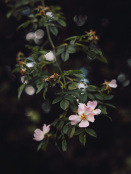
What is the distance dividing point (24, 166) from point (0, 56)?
3.77 ft

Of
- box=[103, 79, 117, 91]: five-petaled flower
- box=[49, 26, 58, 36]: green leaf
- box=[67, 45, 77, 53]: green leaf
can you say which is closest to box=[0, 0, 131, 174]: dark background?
box=[49, 26, 58, 36]: green leaf

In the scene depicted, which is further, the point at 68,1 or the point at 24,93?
the point at 24,93

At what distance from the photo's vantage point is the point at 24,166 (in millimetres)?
2381

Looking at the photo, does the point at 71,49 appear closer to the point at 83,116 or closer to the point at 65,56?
the point at 65,56

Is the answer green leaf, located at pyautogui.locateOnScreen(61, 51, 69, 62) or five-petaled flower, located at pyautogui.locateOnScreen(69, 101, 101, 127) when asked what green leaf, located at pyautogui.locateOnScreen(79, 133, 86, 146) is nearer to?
five-petaled flower, located at pyautogui.locateOnScreen(69, 101, 101, 127)

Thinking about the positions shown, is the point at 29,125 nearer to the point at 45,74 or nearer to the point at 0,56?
the point at 0,56

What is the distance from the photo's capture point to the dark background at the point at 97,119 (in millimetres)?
2193

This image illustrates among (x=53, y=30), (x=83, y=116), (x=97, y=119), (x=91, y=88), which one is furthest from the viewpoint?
(x=97, y=119)

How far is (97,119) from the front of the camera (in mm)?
2273

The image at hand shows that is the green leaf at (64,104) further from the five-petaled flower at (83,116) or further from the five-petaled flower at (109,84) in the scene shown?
the five-petaled flower at (109,84)

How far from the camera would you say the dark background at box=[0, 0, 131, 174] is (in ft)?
7.20

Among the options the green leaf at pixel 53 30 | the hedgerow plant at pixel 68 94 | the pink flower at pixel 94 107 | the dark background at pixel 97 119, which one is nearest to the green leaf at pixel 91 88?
the hedgerow plant at pixel 68 94

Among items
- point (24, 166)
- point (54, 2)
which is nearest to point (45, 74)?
point (54, 2)

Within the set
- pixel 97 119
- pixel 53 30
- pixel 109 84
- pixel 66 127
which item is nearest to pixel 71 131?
pixel 66 127
